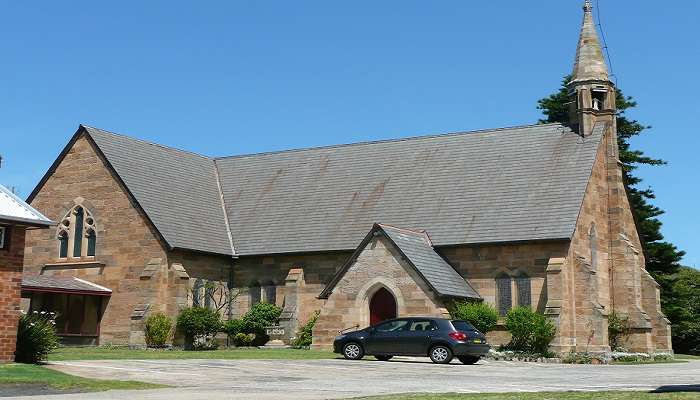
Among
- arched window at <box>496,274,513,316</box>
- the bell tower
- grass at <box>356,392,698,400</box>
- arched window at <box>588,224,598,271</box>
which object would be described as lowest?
grass at <box>356,392,698,400</box>

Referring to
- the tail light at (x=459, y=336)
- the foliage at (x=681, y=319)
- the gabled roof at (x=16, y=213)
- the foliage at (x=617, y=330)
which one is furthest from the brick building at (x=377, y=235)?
the gabled roof at (x=16, y=213)

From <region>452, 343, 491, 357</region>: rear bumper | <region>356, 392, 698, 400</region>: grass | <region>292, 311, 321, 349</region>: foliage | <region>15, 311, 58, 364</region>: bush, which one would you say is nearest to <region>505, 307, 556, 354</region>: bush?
<region>452, 343, 491, 357</region>: rear bumper

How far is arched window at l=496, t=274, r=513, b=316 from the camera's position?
125ft

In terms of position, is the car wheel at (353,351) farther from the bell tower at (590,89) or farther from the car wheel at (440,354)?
the bell tower at (590,89)

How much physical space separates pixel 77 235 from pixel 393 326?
19.7 m

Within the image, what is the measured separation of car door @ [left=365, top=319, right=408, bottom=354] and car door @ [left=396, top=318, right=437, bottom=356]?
0.58ft

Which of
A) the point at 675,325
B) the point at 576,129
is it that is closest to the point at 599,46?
the point at 576,129

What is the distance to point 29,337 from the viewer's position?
24297 millimetres

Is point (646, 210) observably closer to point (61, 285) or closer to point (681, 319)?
point (681, 319)

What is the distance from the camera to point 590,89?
42812mm

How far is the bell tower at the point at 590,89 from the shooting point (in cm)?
4216

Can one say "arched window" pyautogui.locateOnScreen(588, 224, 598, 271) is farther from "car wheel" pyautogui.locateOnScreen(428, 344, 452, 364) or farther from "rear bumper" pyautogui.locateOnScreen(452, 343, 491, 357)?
"car wheel" pyautogui.locateOnScreen(428, 344, 452, 364)

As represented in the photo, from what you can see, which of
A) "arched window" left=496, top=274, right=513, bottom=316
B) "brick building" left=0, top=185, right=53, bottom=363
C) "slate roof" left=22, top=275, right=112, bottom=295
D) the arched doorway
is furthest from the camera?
"slate roof" left=22, top=275, right=112, bottom=295

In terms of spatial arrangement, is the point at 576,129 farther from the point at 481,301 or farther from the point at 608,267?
the point at 481,301
